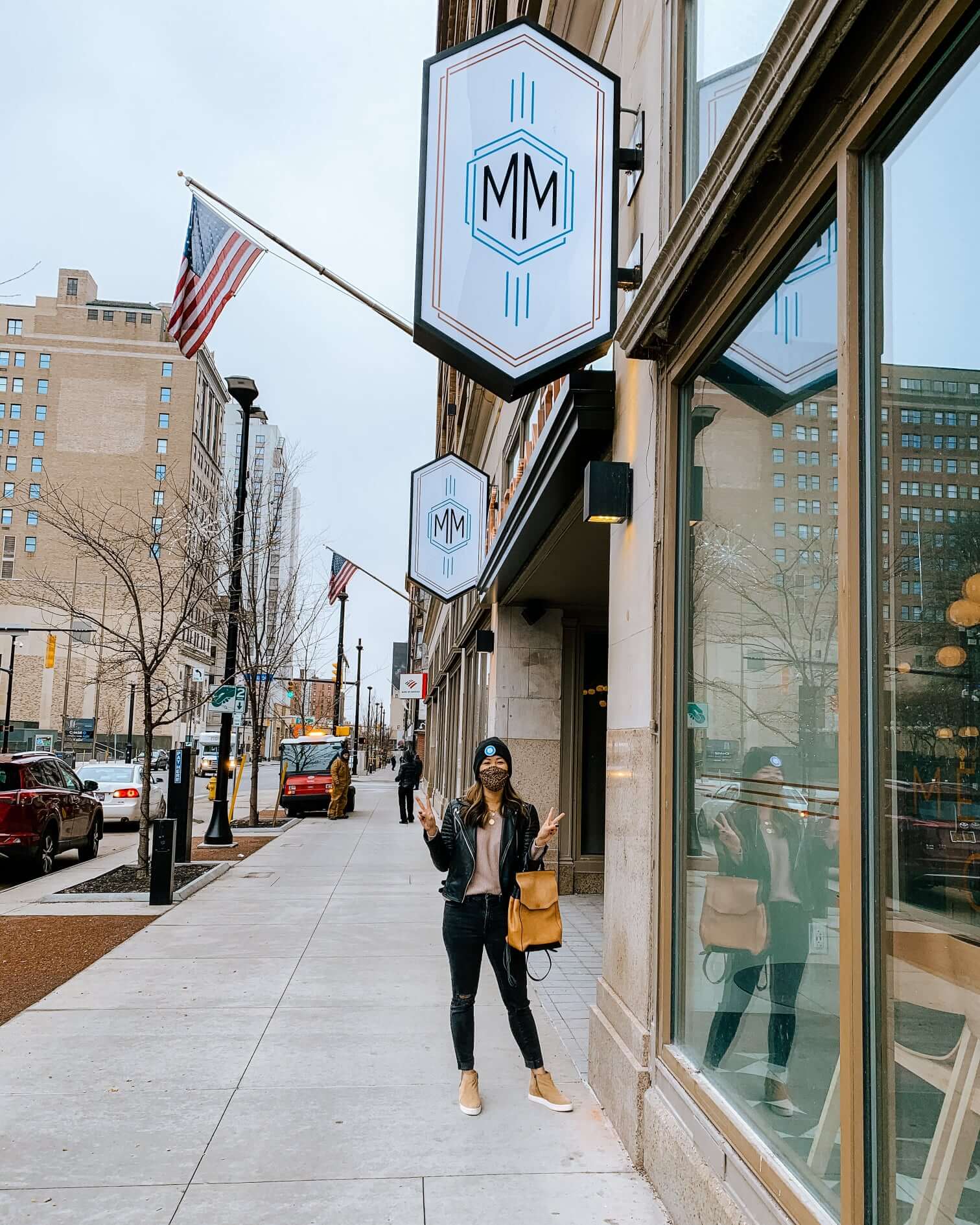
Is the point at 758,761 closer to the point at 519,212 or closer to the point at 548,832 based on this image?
the point at 548,832

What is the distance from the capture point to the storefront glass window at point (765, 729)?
3.43 meters

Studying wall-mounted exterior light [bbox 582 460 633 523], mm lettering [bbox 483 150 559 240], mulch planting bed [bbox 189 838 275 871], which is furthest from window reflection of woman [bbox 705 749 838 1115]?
mulch planting bed [bbox 189 838 275 871]

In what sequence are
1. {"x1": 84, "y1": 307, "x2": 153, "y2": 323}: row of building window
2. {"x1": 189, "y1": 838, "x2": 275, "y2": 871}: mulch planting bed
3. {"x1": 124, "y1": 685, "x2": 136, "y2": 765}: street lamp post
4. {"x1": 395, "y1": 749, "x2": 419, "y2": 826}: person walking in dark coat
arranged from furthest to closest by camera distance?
{"x1": 84, "y1": 307, "x2": 153, "y2": 323}: row of building window, {"x1": 124, "y1": 685, "x2": 136, "y2": 765}: street lamp post, {"x1": 395, "y1": 749, "x2": 419, "y2": 826}: person walking in dark coat, {"x1": 189, "y1": 838, "x2": 275, "y2": 871}: mulch planting bed

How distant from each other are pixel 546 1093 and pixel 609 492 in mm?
3283

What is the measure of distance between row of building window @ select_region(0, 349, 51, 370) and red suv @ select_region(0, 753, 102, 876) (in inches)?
3597

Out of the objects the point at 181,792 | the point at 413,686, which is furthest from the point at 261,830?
the point at 413,686

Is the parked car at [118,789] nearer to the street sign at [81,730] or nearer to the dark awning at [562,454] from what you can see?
the dark awning at [562,454]

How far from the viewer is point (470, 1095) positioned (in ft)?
17.8

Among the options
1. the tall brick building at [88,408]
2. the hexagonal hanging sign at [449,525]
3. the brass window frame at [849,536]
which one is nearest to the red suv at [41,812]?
the hexagonal hanging sign at [449,525]

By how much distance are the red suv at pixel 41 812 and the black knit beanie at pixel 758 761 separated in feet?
41.8

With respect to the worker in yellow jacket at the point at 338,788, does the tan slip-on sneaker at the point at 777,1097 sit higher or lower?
higher

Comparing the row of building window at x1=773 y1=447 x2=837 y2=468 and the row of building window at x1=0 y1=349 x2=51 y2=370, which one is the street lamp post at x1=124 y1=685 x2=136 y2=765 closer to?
the row of building window at x1=773 y1=447 x2=837 y2=468

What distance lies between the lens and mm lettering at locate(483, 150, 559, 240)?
6090mm

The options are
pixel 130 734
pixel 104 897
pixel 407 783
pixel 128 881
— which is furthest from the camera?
pixel 130 734
